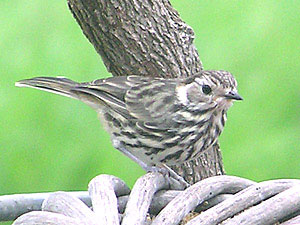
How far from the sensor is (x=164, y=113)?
86.9 inches

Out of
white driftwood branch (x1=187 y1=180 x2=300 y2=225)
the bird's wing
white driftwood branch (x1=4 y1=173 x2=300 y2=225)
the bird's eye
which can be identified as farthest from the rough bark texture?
white driftwood branch (x1=187 y1=180 x2=300 y2=225)

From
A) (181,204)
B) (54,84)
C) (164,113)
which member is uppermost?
(54,84)

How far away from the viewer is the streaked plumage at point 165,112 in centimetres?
214

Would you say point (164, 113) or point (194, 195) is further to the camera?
point (164, 113)

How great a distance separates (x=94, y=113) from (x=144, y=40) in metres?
1.28

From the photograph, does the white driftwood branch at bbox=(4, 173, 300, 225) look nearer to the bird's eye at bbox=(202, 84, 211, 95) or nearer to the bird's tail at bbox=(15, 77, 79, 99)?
the bird's eye at bbox=(202, 84, 211, 95)

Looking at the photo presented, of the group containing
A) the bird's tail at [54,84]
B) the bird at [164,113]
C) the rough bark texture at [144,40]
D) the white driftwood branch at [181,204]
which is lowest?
the white driftwood branch at [181,204]

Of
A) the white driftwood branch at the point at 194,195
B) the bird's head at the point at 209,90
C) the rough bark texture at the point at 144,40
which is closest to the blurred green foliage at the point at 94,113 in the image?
the rough bark texture at the point at 144,40

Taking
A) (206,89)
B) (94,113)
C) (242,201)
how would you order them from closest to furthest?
(242,201) < (206,89) < (94,113)

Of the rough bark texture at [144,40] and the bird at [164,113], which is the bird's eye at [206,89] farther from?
the rough bark texture at [144,40]

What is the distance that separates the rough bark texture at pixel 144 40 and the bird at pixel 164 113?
0.16 ft

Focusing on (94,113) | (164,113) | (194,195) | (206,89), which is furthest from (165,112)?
(94,113)

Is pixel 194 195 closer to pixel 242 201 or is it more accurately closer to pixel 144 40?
pixel 242 201

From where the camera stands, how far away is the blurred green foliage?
10.8 feet
